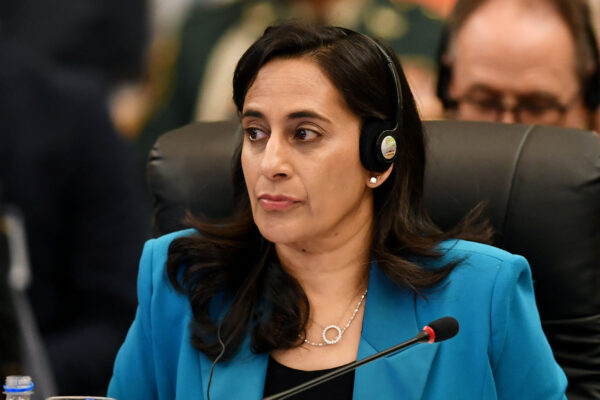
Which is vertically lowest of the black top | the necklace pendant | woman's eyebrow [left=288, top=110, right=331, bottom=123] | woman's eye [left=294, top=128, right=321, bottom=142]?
the black top

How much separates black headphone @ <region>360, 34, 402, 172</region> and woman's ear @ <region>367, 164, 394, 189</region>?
0.04 m

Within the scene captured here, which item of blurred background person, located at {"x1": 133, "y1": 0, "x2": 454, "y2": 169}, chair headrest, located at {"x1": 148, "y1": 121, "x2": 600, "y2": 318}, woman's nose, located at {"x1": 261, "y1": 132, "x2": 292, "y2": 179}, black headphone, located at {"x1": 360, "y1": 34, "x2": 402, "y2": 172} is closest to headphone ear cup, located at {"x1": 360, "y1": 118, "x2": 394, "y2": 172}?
black headphone, located at {"x1": 360, "y1": 34, "x2": 402, "y2": 172}

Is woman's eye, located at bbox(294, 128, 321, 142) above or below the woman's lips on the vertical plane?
above

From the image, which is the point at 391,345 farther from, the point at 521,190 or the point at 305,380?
the point at 521,190

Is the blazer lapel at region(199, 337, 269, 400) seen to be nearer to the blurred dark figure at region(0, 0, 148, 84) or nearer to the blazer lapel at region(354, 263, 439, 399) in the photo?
the blazer lapel at region(354, 263, 439, 399)

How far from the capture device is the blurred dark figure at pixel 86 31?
3.77 metres

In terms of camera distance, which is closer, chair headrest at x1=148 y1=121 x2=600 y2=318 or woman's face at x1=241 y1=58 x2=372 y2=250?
woman's face at x1=241 y1=58 x2=372 y2=250

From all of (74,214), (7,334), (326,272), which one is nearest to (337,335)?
(326,272)

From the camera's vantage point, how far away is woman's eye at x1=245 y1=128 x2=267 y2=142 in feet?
6.01

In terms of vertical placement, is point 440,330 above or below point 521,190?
below

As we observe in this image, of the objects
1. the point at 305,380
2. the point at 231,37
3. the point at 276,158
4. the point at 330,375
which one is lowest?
the point at 305,380

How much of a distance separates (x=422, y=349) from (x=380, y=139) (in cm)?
36

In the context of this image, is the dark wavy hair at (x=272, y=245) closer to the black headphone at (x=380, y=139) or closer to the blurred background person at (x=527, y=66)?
the black headphone at (x=380, y=139)

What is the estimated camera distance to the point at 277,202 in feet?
5.91
